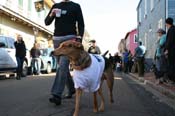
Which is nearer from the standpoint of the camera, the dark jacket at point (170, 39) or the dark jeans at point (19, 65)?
the dark jacket at point (170, 39)

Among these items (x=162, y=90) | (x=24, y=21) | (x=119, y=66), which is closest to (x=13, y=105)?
(x=162, y=90)

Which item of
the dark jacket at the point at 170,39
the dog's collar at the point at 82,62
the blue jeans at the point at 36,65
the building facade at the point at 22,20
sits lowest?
the blue jeans at the point at 36,65

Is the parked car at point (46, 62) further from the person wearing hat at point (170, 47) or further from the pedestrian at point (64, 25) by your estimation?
the pedestrian at point (64, 25)

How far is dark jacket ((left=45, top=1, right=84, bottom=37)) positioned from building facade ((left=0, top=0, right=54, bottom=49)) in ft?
66.2

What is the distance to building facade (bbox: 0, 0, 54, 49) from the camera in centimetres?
3072

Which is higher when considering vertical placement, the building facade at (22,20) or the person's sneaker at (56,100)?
the building facade at (22,20)

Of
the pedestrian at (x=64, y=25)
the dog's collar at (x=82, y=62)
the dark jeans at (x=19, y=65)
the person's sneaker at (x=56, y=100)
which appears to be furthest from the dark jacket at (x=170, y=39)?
the dark jeans at (x=19, y=65)

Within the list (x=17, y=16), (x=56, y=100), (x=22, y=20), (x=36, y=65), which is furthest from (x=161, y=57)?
(x=22, y=20)

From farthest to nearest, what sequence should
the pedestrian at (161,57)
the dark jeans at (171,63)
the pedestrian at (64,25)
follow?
the pedestrian at (161,57)
the dark jeans at (171,63)
the pedestrian at (64,25)

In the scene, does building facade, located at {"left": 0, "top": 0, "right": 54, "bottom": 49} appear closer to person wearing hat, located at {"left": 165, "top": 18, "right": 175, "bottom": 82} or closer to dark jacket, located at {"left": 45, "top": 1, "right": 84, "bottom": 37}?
person wearing hat, located at {"left": 165, "top": 18, "right": 175, "bottom": 82}

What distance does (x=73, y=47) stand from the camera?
23.7 feet

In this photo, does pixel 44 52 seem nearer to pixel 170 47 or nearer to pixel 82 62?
pixel 170 47

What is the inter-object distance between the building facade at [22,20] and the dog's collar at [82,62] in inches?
859

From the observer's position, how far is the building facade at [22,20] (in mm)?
30719
